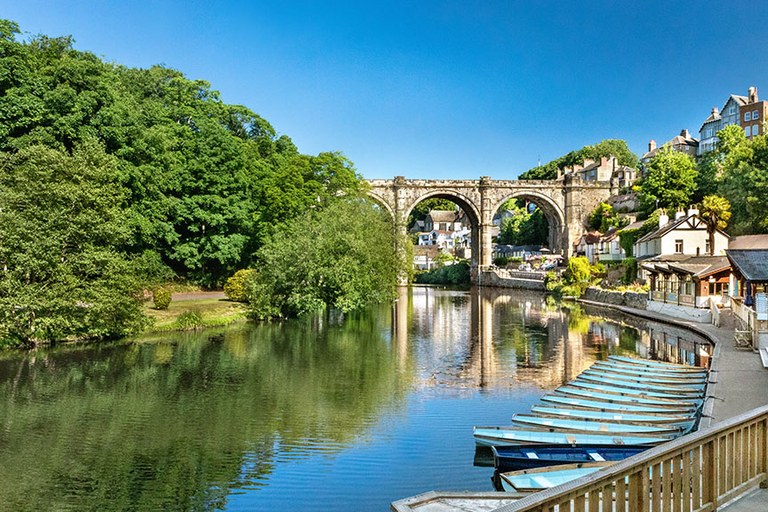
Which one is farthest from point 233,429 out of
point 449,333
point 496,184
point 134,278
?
point 496,184

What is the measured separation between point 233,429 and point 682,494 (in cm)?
1167

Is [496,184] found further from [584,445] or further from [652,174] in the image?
[584,445]

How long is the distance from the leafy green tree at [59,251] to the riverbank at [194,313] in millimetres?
4181

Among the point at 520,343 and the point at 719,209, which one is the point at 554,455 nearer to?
the point at 520,343

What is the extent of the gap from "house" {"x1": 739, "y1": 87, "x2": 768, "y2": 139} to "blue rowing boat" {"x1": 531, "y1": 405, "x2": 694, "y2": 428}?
79.3 meters

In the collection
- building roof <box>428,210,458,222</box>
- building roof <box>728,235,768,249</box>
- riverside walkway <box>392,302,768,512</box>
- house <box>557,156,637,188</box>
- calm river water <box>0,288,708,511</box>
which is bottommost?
calm river water <box>0,288,708,511</box>

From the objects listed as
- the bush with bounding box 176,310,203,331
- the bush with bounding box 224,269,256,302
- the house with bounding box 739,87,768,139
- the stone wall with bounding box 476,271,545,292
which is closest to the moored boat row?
the bush with bounding box 176,310,203,331

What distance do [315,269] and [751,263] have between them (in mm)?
21685

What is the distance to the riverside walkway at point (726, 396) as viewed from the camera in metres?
5.84

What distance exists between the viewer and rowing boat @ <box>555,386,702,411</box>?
14.4m

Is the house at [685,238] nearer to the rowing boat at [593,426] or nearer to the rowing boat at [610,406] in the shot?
the rowing boat at [610,406]

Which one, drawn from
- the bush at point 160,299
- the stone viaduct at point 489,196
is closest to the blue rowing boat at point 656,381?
the bush at point 160,299

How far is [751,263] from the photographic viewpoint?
26656 millimetres

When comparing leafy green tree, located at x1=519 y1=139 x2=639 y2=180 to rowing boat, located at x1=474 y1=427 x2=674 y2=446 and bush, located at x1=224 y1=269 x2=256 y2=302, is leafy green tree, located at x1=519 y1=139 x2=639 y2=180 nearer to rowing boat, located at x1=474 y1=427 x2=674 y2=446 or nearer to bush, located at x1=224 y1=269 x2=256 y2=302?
bush, located at x1=224 y1=269 x2=256 y2=302
